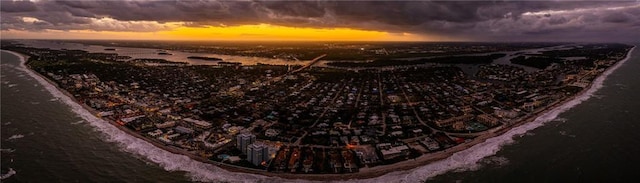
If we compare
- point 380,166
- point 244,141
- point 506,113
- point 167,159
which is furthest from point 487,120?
point 167,159

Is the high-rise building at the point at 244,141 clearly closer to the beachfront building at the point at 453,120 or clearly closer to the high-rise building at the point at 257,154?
the high-rise building at the point at 257,154

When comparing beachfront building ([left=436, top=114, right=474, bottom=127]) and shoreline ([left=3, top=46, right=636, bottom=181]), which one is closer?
shoreline ([left=3, top=46, right=636, bottom=181])

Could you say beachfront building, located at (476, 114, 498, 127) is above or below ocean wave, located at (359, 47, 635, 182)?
above

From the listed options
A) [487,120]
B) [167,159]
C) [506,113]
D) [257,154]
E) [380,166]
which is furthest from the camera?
[506,113]

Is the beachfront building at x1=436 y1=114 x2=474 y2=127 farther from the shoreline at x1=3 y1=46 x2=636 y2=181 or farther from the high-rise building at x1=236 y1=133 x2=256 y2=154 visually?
the high-rise building at x1=236 y1=133 x2=256 y2=154

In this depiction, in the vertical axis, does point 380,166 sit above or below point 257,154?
below

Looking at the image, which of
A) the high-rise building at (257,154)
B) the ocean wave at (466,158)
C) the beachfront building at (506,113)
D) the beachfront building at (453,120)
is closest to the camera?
the ocean wave at (466,158)

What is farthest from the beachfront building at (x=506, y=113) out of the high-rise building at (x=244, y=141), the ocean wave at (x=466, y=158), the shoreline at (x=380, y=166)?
the high-rise building at (x=244, y=141)

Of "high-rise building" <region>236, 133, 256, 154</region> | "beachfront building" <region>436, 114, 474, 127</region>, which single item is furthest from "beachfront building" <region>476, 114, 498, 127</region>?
"high-rise building" <region>236, 133, 256, 154</region>

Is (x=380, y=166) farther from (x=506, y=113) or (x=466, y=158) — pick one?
(x=506, y=113)
